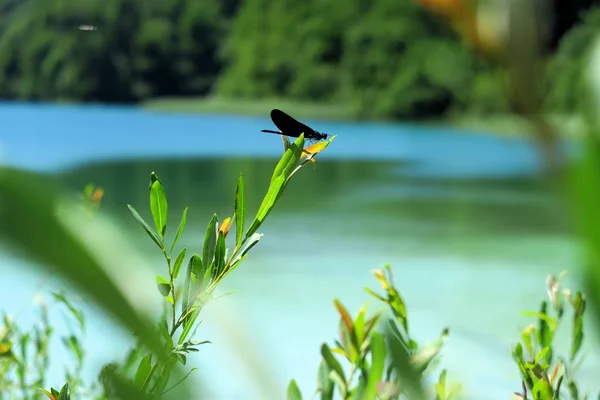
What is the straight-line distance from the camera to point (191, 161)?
37.9 feet

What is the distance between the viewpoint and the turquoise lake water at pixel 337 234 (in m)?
0.16

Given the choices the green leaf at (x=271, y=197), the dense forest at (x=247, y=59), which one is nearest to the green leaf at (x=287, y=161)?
the green leaf at (x=271, y=197)

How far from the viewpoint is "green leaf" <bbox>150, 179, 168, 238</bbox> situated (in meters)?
0.28

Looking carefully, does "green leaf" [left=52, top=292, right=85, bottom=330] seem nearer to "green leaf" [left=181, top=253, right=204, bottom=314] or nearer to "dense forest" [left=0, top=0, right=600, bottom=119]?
"green leaf" [left=181, top=253, right=204, bottom=314]

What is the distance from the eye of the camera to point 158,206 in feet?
0.92

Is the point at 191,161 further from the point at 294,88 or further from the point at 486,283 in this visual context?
the point at 486,283

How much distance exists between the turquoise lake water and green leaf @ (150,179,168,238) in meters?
0.04

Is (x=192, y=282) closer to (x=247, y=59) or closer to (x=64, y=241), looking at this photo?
(x=64, y=241)

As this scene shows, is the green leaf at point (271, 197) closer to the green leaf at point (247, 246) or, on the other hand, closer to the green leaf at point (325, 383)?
the green leaf at point (247, 246)

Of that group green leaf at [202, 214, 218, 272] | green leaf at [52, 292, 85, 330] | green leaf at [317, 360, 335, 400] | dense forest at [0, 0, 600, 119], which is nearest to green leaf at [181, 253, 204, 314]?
green leaf at [202, 214, 218, 272]

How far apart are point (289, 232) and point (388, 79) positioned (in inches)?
373

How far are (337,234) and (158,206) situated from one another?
5.56 m

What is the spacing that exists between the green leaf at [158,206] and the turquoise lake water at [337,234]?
1.4 inches

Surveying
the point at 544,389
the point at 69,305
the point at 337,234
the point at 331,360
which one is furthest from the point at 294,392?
the point at 337,234
